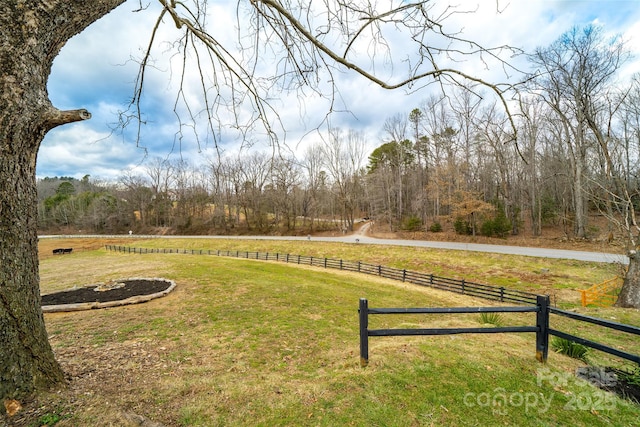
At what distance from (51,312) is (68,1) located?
28.7 ft

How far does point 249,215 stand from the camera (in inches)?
1900

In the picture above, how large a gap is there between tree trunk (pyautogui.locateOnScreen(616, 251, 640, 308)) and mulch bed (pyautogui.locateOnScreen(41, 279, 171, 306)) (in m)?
16.7

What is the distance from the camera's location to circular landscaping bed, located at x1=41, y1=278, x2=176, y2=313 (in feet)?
25.6

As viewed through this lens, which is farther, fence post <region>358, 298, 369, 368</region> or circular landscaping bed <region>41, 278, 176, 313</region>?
circular landscaping bed <region>41, 278, 176, 313</region>

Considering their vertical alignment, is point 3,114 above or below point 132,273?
above

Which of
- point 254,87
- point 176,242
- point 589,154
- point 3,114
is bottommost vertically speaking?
point 176,242

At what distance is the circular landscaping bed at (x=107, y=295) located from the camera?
7.82m

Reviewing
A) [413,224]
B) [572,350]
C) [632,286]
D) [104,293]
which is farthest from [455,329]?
[413,224]

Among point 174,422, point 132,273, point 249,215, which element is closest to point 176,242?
point 249,215

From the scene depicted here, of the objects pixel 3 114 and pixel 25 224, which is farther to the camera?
pixel 25 224

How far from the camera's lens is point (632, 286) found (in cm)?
965

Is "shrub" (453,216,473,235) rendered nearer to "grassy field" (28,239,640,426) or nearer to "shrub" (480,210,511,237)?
"shrub" (480,210,511,237)

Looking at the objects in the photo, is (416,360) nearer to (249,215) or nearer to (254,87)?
(254,87)

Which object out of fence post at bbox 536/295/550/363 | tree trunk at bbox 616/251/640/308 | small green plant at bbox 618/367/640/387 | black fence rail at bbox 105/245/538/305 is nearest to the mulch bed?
fence post at bbox 536/295/550/363
